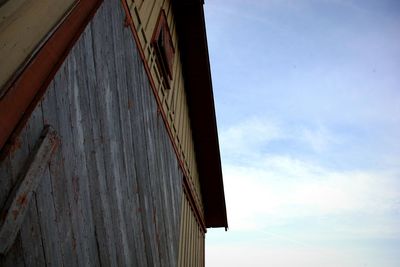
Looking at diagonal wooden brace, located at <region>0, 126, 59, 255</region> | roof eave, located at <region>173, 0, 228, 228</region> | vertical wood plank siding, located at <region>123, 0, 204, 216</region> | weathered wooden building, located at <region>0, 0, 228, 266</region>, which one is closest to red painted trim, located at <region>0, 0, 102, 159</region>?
weathered wooden building, located at <region>0, 0, 228, 266</region>

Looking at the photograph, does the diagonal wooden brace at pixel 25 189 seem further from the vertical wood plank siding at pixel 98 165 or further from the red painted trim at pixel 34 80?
the red painted trim at pixel 34 80

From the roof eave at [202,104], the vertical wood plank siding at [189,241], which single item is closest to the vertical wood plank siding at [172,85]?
the roof eave at [202,104]

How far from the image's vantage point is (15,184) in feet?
5.87

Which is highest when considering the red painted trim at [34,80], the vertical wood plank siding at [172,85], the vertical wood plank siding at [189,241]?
the vertical wood plank siding at [172,85]

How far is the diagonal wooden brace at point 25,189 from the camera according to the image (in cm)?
167

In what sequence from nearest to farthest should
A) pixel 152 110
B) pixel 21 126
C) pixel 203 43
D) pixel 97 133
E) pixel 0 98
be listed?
1. pixel 0 98
2. pixel 21 126
3. pixel 97 133
4. pixel 152 110
5. pixel 203 43

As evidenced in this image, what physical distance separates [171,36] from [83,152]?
405 cm

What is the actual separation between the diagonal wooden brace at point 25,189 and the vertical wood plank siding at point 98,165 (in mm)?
38

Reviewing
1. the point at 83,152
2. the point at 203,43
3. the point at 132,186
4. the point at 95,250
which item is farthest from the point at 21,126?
the point at 203,43

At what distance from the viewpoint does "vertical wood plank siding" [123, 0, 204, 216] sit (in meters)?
4.43

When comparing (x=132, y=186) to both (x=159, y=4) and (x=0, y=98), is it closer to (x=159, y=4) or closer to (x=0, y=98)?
(x=0, y=98)

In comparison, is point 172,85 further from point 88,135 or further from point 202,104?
point 88,135

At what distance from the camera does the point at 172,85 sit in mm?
6172

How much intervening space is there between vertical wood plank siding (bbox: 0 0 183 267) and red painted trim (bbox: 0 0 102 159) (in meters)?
0.07
